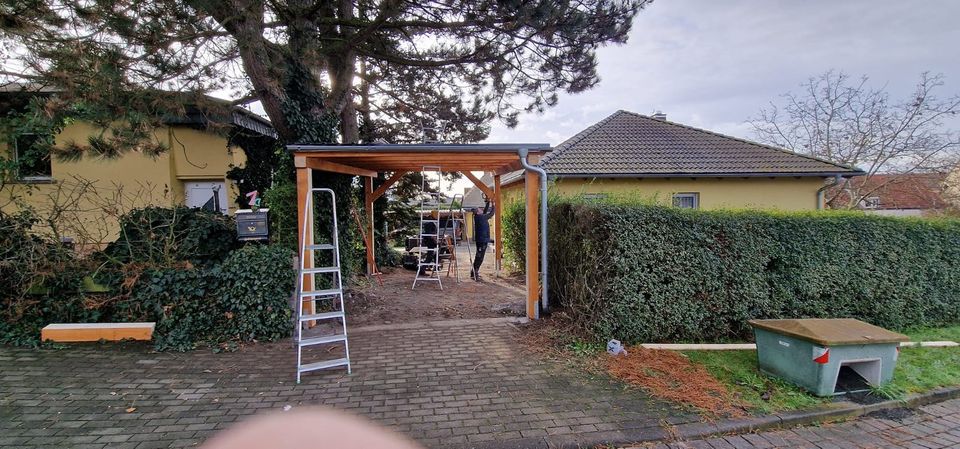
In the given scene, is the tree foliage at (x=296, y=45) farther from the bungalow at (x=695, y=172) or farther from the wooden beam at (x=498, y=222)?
the bungalow at (x=695, y=172)

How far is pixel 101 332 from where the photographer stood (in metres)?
5.29

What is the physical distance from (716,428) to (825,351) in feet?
4.60

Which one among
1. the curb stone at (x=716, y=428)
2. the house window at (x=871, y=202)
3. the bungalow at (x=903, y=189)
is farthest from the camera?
the house window at (x=871, y=202)

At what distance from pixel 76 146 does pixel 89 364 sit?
2531mm

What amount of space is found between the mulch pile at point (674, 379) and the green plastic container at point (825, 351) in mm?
715

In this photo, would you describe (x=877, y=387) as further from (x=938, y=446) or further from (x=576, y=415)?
(x=576, y=415)

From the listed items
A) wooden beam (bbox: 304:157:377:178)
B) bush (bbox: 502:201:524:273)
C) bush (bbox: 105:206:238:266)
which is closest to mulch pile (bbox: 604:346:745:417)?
wooden beam (bbox: 304:157:377:178)

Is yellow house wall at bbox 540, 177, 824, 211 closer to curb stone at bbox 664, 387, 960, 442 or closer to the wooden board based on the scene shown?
curb stone at bbox 664, 387, 960, 442

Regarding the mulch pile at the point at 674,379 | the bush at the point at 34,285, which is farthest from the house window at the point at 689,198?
the bush at the point at 34,285

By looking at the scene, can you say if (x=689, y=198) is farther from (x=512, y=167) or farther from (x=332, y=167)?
(x=332, y=167)

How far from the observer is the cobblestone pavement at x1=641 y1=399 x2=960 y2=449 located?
3156 millimetres

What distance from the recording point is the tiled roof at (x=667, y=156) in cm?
1157

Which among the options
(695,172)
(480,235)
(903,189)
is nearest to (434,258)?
(480,235)

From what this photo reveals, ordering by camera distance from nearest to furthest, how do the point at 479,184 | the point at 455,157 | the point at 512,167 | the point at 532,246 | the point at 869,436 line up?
1. the point at 869,436
2. the point at 532,246
3. the point at 455,157
4. the point at 512,167
5. the point at 479,184
